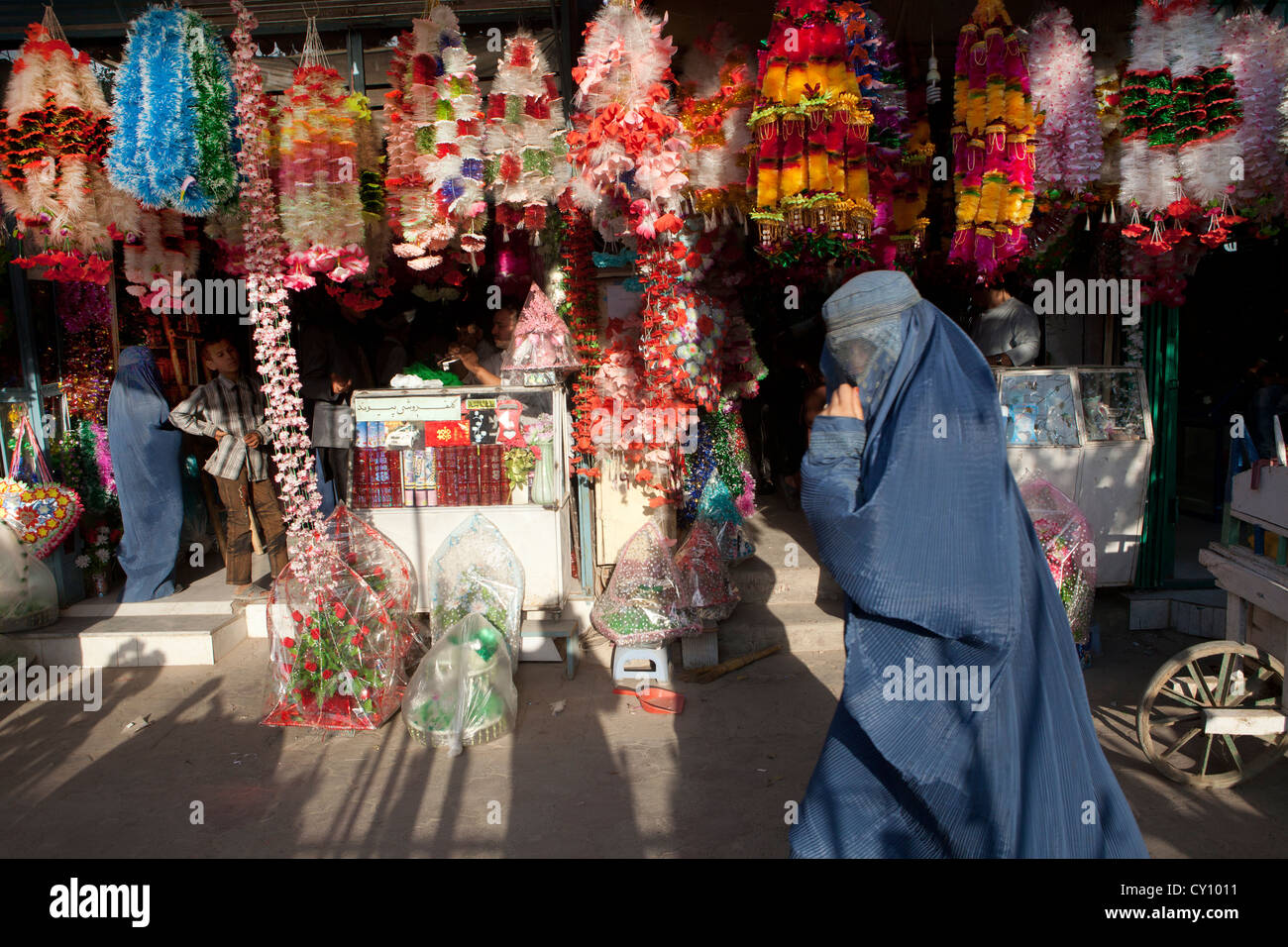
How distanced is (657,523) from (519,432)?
3.50 feet

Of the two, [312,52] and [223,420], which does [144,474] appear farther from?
A: [312,52]

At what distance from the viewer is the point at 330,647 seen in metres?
4.29

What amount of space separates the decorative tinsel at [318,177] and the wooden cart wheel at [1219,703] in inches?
173

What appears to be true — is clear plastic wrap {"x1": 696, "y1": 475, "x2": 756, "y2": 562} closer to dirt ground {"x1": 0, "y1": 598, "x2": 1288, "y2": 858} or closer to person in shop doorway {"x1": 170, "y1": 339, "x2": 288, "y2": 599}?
dirt ground {"x1": 0, "y1": 598, "x2": 1288, "y2": 858}

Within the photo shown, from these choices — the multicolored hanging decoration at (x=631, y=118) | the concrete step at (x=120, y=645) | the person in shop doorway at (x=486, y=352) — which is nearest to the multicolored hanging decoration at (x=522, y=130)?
the multicolored hanging decoration at (x=631, y=118)

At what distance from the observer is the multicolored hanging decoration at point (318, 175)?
14.0ft

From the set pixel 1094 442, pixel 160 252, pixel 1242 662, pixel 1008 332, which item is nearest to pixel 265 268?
pixel 160 252

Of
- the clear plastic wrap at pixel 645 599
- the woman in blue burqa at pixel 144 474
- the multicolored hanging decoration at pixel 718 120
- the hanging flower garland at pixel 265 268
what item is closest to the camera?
the hanging flower garland at pixel 265 268

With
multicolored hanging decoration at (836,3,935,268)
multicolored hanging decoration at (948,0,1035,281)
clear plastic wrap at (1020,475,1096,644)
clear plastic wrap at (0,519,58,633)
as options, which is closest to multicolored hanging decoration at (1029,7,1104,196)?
multicolored hanging decoration at (948,0,1035,281)

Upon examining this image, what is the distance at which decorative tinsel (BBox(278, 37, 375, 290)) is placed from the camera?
4.26m

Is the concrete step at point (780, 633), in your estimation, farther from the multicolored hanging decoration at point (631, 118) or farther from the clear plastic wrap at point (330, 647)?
the multicolored hanging decoration at point (631, 118)

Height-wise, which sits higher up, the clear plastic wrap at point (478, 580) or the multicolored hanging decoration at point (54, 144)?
the multicolored hanging decoration at point (54, 144)

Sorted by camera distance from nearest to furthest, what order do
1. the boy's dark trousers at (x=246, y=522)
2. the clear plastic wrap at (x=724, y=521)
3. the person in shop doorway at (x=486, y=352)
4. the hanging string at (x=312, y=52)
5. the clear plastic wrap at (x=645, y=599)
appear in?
the hanging string at (x=312, y=52), the clear plastic wrap at (x=645, y=599), the clear plastic wrap at (x=724, y=521), the boy's dark trousers at (x=246, y=522), the person in shop doorway at (x=486, y=352)
